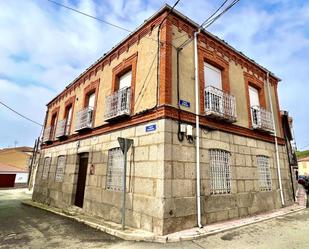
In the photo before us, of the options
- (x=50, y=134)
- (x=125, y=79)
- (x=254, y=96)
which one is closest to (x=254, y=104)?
(x=254, y=96)

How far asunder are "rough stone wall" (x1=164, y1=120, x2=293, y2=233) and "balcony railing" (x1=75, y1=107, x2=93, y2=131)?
478 cm

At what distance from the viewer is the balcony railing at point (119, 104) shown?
23.3 ft

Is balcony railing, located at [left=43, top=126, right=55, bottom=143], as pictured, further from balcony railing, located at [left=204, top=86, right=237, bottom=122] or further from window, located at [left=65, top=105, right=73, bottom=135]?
balcony railing, located at [left=204, top=86, right=237, bottom=122]

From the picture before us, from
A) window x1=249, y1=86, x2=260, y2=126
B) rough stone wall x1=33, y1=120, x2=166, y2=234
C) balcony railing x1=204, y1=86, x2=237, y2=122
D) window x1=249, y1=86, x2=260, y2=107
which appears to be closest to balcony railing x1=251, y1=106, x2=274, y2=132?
window x1=249, y1=86, x2=260, y2=126

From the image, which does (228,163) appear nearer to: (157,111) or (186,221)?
(186,221)

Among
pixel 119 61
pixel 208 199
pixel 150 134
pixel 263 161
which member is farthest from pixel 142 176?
pixel 263 161

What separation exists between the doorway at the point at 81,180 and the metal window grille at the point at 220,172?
543 cm

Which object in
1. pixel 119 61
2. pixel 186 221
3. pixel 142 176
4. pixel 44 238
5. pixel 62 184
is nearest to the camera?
pixel 44 238

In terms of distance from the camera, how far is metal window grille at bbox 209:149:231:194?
6547 millimetres

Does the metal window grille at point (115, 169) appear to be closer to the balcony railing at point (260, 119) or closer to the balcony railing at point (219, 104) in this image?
the balcony railing at point (219, 104)

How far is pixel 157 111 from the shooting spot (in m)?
6.00

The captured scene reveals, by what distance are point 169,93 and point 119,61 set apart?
3.55 metres

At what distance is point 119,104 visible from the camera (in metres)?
7.40

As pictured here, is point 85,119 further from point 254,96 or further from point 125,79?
point 254,96
